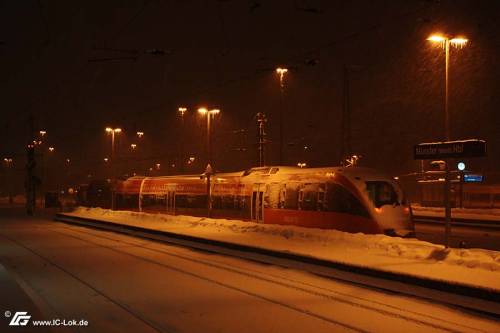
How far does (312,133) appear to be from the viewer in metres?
112

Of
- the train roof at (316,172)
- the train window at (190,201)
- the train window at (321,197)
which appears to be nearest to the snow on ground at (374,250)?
the train window at (321,197)

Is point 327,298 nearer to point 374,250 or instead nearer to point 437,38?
point 374,250

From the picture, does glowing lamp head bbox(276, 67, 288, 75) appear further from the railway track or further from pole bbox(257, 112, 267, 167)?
the railway track

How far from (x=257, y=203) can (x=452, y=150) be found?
1433 cm

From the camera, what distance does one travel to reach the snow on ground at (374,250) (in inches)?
531

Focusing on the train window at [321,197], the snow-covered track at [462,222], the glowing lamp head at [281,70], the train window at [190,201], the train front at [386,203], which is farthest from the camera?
the glowing lamp head at [281,70]

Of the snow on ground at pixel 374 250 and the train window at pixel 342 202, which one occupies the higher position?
the train window at pixel 342 202

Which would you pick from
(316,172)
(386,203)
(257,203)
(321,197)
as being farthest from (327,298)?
(257,203)

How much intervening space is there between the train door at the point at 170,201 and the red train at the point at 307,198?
0.64 metres

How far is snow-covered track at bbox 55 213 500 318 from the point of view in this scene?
11.4 meters

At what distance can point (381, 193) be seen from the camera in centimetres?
2320

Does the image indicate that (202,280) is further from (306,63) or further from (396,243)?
(306,63)

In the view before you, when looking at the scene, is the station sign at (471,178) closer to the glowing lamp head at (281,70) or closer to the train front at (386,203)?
the glowing lamp head at (281,70)

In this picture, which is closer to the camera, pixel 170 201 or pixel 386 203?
pixel 386 203
